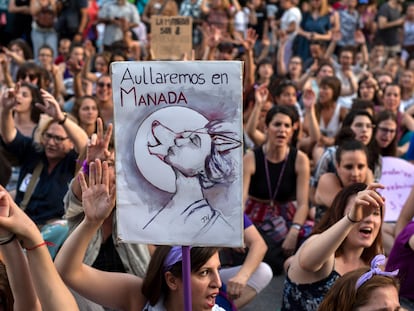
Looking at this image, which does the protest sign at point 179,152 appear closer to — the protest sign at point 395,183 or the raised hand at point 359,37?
the protest sign at point 395,183

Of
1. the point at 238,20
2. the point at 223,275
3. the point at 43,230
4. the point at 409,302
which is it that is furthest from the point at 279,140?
the point at 238,20

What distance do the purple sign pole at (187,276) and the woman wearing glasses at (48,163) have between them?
2.43 metres

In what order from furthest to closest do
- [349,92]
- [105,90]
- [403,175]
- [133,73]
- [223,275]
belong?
1. [349,92]
2. [105,90]
3. [403,175]
4. [223,275]
5. [133,73]

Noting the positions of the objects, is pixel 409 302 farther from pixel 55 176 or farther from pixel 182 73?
pixel 55 176

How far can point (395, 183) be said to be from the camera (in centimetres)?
582

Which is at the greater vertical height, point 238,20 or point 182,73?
point 182,73

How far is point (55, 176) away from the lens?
5.27 meters

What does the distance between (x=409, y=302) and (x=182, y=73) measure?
187 centimetres

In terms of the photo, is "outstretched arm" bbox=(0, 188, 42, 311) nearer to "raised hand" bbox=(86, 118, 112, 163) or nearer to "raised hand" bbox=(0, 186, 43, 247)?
"raised hand" bbox=(0, 186, 43, 247)

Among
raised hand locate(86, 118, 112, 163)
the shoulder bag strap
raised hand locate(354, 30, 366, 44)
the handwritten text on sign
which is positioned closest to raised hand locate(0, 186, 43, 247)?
the handwritten text on sign

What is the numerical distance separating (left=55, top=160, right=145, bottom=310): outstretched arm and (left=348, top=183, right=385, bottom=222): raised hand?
91cm

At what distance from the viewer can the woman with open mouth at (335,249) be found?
9.78 ft

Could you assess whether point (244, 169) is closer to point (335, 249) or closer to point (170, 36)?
point (170, 36)

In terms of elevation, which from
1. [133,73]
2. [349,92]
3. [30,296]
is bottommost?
[349,92]
